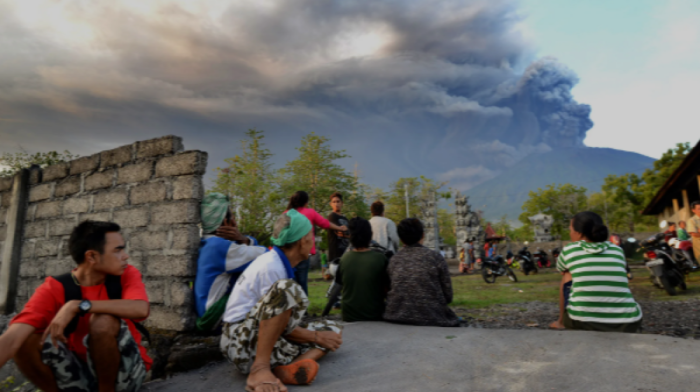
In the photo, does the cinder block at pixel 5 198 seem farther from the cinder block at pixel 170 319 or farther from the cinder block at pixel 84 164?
the cinder block at pixel 170 319

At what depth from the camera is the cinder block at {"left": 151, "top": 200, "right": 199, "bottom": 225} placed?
3.93 m

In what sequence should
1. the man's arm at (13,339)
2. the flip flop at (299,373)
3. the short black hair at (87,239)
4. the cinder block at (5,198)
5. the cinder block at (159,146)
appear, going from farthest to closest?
the cinder block at (5,198) → the cinder block at (159,146) → the flip flop at (299,373) → the short black hair at (87,239) → the man's arm at (13,339)

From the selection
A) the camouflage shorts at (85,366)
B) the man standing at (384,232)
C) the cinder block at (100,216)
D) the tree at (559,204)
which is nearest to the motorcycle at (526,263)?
the man standing at (384,232)

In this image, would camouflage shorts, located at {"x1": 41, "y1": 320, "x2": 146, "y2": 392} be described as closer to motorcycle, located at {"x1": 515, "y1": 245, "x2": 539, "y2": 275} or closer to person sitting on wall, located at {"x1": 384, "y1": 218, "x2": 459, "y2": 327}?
person sitting on wall, located at {"x1": 384, "y1": 218, "x2": 459, "y2": 327}

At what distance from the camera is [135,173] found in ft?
14.6

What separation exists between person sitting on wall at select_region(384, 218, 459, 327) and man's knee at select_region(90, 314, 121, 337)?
8.40ft

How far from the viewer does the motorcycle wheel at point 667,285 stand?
7050 mm

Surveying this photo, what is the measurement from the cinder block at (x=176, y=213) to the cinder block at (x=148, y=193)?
3.9 inches

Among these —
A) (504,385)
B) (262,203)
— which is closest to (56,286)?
(504,385)

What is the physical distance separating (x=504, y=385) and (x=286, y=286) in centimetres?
150

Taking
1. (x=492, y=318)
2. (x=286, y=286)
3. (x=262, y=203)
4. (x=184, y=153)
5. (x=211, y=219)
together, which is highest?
(x=262, y=203)

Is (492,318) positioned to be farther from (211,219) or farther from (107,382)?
(107,382)

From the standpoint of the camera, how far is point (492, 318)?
18.2ft

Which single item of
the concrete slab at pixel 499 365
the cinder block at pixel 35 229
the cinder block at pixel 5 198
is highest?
the cinder block at pixel 5 198
